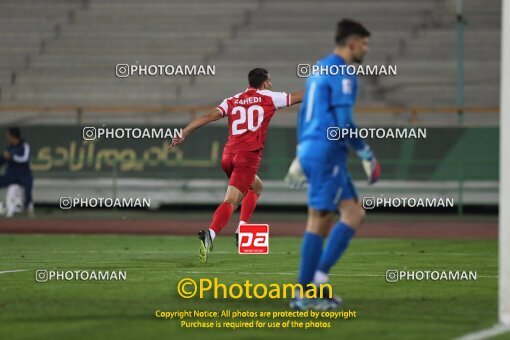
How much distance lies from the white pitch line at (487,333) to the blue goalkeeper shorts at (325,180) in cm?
167

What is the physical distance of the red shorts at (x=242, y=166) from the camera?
1466 centimetres

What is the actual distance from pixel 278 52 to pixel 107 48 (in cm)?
551

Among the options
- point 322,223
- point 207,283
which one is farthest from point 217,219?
point 322,223

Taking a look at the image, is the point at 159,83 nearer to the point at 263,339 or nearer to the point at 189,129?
the point at 189,129

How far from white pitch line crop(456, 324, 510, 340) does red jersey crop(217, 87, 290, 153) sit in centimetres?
686

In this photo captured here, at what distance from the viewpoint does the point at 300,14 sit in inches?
1467

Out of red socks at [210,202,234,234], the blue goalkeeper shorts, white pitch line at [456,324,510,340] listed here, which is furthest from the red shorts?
white pitch line at [456,324,510,340]

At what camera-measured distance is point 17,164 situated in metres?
26.6

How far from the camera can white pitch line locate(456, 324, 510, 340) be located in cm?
735

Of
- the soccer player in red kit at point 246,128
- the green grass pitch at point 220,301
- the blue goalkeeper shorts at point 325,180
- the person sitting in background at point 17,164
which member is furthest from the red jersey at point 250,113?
the person sitting in background at point 17,164

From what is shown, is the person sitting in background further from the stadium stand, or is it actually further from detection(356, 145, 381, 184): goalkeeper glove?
detection(356, 145, 381, 184): goalkeeper glove

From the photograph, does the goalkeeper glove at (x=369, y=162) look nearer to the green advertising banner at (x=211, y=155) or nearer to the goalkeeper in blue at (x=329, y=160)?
the goalkeeper in blue at (x=329, y=160)

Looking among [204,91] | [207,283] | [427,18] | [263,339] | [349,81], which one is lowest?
[263,339]

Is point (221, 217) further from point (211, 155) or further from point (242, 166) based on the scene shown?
point (211, 155)
